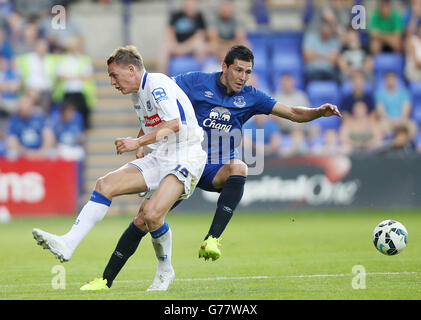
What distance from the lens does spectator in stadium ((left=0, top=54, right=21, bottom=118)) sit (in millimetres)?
17234

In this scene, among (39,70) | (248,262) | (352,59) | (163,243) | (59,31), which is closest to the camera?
(163,243)

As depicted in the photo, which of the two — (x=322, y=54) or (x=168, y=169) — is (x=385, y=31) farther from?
(x=168, y=169)

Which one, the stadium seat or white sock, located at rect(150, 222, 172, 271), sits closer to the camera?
white sock, located at rect(150, 222, 172, 271)

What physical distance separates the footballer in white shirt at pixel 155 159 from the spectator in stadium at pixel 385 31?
39.1 ft

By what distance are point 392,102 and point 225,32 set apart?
403 centimetres

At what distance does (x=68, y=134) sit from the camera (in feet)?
55.1

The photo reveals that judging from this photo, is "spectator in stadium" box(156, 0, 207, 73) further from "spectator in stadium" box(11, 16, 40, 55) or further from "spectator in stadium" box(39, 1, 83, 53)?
"spectator in stadium" box(11, 16, 40, 55)

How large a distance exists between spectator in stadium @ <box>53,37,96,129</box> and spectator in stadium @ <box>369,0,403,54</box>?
654cm

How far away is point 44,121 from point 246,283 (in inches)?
407

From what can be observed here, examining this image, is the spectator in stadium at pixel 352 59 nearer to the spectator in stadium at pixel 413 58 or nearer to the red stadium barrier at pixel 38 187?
the spectator in stadium at pixel 413 58

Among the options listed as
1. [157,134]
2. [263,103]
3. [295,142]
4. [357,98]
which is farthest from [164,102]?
[357,98]

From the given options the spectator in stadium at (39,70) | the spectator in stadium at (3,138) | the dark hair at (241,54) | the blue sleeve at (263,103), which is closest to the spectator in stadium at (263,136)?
the spectator in stadium at (39,70)

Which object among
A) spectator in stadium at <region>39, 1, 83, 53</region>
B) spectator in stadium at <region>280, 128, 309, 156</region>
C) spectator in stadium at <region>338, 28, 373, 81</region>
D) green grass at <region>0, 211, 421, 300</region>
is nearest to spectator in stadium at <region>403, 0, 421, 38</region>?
spectator in stadium at <region>338, 28, 373, 81</region>
